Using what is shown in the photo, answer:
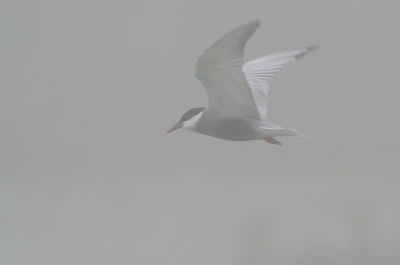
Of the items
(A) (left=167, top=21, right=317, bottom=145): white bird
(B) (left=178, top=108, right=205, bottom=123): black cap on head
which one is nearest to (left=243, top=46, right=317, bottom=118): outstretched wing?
(A) (left=167, top=21, right=317, bottom=145): white bird

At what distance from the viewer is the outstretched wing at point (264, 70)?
3.31 ft

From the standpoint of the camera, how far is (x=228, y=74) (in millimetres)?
826

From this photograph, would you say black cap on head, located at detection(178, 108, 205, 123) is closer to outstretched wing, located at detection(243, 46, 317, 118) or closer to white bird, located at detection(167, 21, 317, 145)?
white bird, located at detection(167, 21, 317, 145)

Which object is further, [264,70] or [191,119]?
[264,70]

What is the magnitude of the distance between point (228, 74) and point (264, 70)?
253mm

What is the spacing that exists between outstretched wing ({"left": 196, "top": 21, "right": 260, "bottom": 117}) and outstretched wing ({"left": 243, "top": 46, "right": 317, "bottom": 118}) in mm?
121

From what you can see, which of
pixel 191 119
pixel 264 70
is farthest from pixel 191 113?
pixel 264 70

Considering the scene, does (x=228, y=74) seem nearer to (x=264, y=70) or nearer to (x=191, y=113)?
(x=191, y=113)

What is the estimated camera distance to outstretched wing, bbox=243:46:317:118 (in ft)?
3.31

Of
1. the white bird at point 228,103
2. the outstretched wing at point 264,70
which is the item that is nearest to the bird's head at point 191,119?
the white bird at point 228,103

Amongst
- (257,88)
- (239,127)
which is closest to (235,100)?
(239,127)

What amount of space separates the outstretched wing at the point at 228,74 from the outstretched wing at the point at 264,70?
0.12m

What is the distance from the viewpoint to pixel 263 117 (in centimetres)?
94

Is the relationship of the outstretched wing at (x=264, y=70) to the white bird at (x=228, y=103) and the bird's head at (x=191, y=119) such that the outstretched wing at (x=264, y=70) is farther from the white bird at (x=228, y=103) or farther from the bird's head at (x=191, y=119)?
the bird's head at (x=191, y=119)
